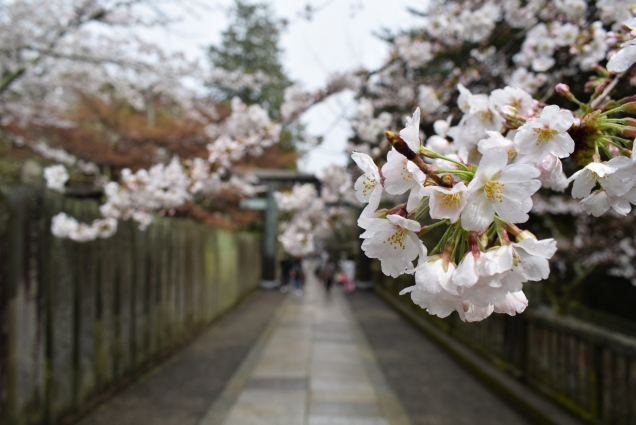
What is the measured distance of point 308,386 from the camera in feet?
17.5

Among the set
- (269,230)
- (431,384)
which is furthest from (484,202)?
(269,230)

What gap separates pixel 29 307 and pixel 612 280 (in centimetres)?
1047

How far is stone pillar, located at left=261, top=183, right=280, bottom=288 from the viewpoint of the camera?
16484 mm

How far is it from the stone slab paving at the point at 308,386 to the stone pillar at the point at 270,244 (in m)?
7.76

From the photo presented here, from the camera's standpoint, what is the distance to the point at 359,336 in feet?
27.6

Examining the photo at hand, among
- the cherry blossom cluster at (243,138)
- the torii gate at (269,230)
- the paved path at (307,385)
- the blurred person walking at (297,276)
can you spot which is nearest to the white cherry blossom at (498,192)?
the cherry blossom cluster at (243,138)

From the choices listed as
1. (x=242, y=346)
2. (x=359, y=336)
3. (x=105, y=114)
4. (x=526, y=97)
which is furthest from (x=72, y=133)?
(x=526, y=97)

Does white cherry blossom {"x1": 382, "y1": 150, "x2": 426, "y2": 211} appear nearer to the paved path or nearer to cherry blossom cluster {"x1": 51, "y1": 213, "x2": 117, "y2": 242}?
cherry blossom cluster {"x1": 51, "y1": 213, "x2": 117, "y2": 242}

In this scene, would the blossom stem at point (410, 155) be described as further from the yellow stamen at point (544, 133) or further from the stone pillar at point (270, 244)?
the stone pillar at point (270, 244)

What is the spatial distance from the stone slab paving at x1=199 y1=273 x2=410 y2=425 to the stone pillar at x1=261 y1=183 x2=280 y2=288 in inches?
306

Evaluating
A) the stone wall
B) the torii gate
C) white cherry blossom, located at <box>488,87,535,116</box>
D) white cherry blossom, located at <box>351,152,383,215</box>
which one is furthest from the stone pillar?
white cherry blossom, located at <box>351,152,383,215</box>

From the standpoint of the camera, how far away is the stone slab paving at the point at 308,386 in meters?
4.36

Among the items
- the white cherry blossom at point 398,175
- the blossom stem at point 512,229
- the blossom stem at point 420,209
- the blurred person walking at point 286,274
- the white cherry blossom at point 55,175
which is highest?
the white cherry blossom at point 55,175

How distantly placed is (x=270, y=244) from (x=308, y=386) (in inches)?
444
